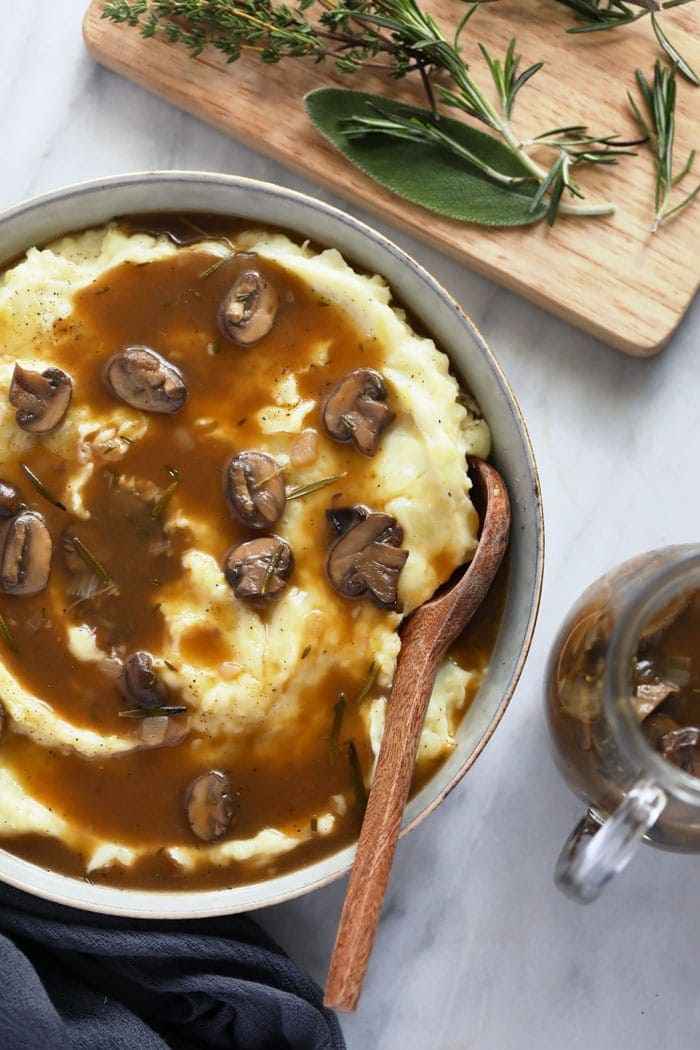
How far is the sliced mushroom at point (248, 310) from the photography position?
12.0 ft

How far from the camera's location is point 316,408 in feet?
12.1

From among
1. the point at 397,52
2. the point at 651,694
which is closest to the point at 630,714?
the point at 651,694

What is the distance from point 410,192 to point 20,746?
8.45 feet

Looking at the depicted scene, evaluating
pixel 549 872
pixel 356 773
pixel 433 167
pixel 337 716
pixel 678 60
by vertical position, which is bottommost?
pixel 549 872

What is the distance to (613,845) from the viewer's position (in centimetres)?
309

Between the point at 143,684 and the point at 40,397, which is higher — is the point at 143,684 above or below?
below

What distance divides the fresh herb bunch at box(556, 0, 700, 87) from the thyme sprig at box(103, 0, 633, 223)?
125mm

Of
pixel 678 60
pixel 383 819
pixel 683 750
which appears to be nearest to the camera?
pixel 683 750

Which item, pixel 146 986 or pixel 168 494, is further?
pixel 146 986

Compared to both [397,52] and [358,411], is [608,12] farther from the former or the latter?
[358,411]

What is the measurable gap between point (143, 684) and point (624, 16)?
10.4ft

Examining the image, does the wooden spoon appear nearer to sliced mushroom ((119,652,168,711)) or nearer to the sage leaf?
sliced mushroom ((119,652,168,711))

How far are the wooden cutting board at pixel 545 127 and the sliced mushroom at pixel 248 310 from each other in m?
0.73

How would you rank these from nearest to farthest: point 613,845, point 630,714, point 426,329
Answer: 1. point 613,845
2. point 630,714
3. point 426,329
